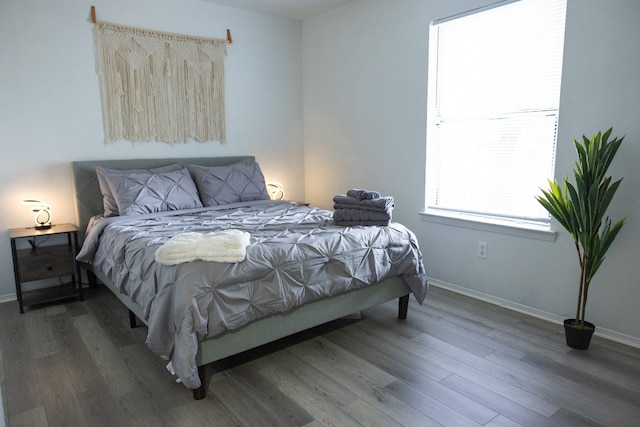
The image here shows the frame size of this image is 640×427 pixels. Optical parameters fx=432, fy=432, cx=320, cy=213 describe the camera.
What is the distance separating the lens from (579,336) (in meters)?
2.53

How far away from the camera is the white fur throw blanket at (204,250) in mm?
2078

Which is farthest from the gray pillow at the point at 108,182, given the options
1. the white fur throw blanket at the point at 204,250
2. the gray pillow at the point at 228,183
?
the white fur throw blanket at the point at 204,250

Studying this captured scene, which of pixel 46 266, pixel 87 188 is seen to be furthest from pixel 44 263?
pixel 87 188

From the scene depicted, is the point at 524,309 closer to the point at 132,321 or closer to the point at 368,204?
the point at 368,204

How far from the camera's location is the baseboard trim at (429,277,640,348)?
103 inches

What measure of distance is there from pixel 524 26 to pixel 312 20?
7.83ft

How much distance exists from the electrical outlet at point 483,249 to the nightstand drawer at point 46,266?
3.13m

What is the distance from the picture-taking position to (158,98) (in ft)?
12.9

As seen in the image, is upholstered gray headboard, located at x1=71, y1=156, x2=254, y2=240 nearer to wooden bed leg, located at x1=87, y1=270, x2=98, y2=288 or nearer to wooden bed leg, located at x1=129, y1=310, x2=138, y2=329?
wooden bed leg, located at x1=87, y1=270, x2=98, y2=288

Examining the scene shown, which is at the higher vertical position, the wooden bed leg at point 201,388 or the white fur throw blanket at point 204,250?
the white fur throw blanket at point 204,250

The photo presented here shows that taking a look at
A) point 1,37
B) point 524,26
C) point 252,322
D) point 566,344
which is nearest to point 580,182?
point 566,344

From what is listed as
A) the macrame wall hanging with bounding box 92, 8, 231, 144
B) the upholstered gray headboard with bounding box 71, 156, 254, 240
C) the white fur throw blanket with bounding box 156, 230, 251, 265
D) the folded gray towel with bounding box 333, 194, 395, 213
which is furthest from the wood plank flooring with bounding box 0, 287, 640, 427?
the macrame wall hanging with bounding box 92, 8, 231, 144

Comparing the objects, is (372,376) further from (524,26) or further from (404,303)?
(524,26)

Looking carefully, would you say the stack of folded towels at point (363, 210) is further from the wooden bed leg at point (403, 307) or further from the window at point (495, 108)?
the window at point (495, 108)
